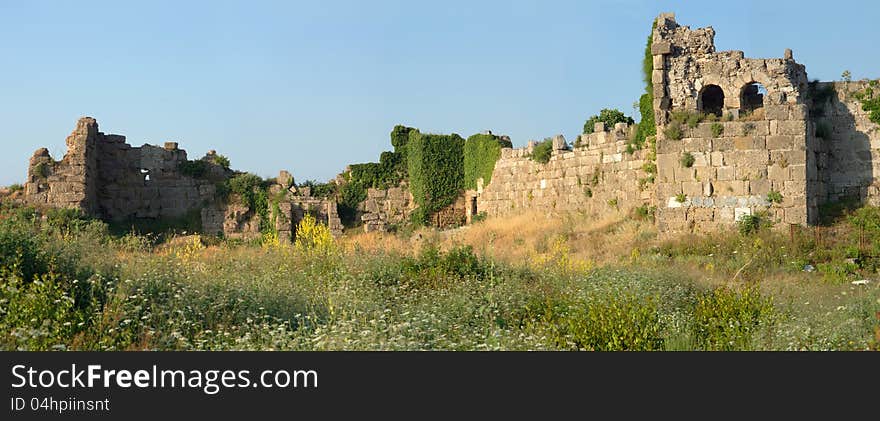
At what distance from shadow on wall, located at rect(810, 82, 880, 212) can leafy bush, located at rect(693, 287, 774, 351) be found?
1014cm

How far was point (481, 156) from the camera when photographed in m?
28.5

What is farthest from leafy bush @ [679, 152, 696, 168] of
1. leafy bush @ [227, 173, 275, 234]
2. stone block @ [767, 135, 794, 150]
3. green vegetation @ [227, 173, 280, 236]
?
leafy bush @ [227, 173, 275, 234]

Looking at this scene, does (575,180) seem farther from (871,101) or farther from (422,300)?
(422,300)

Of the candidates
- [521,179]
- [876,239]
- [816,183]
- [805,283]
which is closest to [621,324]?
[805,283]

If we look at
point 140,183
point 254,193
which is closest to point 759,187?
point 254,193

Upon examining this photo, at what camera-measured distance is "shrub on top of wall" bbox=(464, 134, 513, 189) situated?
28016 mm

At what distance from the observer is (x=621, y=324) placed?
377 inches

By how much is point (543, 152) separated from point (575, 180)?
4.88 ft

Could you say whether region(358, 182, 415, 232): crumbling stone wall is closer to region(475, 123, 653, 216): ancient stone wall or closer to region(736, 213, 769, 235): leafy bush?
region(475, 123, 653, 216): ancient stone wall

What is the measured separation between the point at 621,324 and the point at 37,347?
5.34 meters

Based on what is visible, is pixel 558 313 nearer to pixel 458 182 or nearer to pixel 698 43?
pixel 698 43

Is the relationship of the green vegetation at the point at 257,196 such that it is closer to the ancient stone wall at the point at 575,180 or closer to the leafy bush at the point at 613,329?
the ancient stone wall at the point at 575,180

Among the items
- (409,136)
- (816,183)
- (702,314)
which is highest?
(409,136)

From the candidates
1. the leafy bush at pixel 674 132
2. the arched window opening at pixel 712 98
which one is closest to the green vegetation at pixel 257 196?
the leafy bush at pixel 674 132
